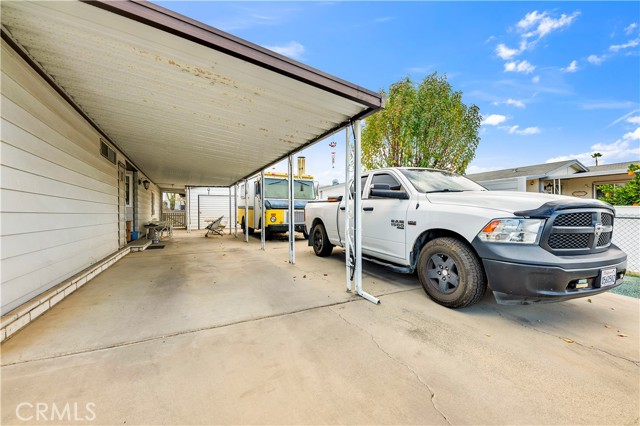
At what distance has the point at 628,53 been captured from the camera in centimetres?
1026

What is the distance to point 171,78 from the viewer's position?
8.39 feet

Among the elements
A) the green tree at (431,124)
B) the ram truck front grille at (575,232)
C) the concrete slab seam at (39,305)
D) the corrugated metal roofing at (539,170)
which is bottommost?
the concrete slab seam at (39,305)

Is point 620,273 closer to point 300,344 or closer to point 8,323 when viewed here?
point 300,344

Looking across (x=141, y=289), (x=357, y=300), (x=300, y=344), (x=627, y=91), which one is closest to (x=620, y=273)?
(x=357, y=300)

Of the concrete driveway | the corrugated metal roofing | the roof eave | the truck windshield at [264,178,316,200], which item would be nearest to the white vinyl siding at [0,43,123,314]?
the concrete driveway

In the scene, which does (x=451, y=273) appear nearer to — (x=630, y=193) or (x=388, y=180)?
(x=388, y=180)

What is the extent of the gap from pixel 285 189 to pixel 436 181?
653 cm

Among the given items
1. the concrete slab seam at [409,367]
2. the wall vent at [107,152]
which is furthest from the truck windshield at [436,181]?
the wall vent at [107,152]

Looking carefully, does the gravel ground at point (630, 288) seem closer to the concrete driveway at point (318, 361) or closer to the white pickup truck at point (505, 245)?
the concrete driveway at point (318, 361)

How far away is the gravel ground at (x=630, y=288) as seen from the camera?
3.43 meters

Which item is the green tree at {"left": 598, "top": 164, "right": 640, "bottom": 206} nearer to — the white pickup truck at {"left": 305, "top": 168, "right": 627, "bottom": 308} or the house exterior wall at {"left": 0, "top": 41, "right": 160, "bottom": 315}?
the white pickup truck at {"left": 305, "top": 168, "right": 627, "bottom": 308}

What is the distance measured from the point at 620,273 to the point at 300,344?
3259 millimetres

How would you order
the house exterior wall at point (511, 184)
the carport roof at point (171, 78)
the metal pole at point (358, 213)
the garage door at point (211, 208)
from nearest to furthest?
the carport roof at point (171, 78)
the metal pole at point (358, 213)
the house exterior wall at point (511, 184)
the garage door at point (211, 208)

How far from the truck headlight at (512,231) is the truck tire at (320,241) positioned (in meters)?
3.54
